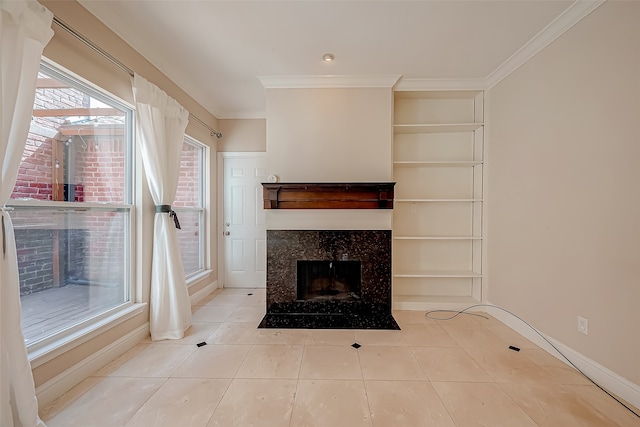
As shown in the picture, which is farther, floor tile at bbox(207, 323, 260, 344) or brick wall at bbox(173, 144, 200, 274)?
brick wall at bbox(173, 144, 200, 274)

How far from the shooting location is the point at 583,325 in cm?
183

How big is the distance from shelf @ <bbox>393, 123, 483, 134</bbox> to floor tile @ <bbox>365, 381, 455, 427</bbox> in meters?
2.55

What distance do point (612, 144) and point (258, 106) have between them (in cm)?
358

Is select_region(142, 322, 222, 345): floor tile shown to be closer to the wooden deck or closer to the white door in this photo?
the wooden deck

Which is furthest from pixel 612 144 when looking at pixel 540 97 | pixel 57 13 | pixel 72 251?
pixel 72 251

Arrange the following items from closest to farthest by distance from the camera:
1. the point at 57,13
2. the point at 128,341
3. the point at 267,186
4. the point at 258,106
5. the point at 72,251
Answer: the point at 57,13, the point at 72,251, the point at 128,341, the point at 267,186, the point at 258,106

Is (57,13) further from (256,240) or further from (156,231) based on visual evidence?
(256,240)

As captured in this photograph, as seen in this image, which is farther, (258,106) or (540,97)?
Answer: (258,106)

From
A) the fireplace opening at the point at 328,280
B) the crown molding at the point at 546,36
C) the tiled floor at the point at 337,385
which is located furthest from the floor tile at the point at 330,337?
the crown molding at the point at 546,36

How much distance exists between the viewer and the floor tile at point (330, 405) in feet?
4.58

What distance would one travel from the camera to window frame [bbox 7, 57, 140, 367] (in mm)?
1511

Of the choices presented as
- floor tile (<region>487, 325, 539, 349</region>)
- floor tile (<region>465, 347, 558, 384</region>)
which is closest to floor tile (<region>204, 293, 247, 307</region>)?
floor tile (<region>465, 347, 558, 384</region>)

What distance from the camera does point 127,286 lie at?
2205 mm

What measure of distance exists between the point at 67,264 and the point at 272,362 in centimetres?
165
